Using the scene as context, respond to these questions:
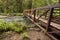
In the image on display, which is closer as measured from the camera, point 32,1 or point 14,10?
point 14,10

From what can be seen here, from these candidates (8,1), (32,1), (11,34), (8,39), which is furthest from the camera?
(32,1)

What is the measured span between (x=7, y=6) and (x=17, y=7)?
157 centimetres

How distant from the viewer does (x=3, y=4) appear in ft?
66.2

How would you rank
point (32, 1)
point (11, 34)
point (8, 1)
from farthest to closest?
point (32, 1) → point (8, 1) → point (11, 34)

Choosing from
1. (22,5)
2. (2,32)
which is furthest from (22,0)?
(2,32)

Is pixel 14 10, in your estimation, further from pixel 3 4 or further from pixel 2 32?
pixel 2 32

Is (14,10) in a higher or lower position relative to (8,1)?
lower

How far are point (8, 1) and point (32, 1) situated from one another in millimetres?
3989

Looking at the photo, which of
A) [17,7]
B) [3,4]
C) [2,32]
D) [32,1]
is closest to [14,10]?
[17,7]

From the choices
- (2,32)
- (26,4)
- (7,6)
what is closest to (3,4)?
(7,6)

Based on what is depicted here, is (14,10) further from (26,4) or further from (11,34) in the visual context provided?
(11,34)

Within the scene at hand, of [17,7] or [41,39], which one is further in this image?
[17,7]

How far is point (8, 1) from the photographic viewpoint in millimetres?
20156

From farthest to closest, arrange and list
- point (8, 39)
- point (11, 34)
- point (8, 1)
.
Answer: point (8, 1) < point (11, 34) < point (8, 39)
